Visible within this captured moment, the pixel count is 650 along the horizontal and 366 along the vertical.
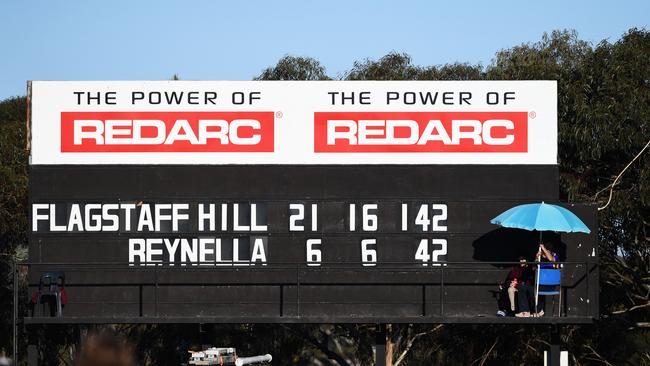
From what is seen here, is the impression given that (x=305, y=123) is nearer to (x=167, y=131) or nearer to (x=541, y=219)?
(x=167, y=131)


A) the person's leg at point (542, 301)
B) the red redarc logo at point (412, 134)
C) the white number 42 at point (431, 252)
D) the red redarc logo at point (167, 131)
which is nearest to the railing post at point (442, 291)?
the white number 42 at point (431, 252)

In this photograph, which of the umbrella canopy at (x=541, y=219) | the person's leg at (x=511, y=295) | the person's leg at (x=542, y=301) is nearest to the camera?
the umbrella canopy at (x=541, y=219)

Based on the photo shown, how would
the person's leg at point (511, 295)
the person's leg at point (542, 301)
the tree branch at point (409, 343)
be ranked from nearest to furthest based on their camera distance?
the person's leg at point (511, 295)
the person's leg at point (542, 301)
the tree branch at point (409, 343)

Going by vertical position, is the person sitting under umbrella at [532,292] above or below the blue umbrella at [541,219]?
below

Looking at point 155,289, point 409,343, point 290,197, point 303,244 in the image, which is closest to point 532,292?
point 303,244

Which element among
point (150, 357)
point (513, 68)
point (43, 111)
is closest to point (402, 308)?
point (43, 111)

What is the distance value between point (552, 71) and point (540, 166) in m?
18.9

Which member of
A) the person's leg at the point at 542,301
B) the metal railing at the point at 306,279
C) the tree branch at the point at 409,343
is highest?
the metal railing at the point at 306,279

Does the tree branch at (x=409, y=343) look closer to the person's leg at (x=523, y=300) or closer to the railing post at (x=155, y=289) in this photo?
the person's leg at (x=523, y=300)

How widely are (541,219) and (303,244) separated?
13.7 ft

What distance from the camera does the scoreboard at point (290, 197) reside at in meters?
19.8

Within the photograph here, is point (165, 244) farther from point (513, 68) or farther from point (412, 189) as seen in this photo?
point (513, 68)

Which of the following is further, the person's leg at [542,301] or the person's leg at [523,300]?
the person's leg at [542,301]

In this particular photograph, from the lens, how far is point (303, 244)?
65.1ft
